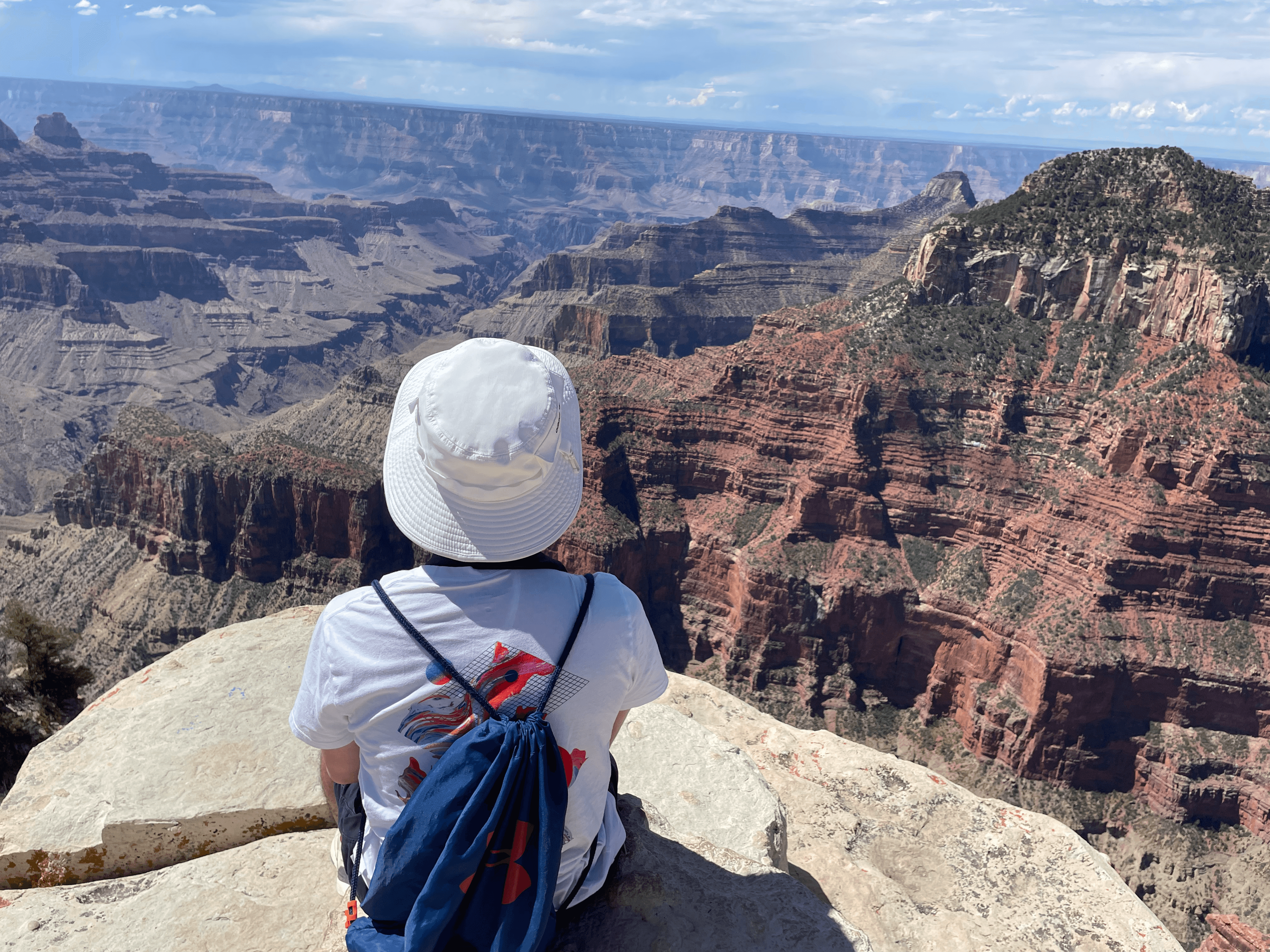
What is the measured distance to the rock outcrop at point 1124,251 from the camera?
43.0m

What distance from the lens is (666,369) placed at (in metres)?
59.5

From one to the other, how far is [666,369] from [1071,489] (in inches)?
1130

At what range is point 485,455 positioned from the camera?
14.4ft

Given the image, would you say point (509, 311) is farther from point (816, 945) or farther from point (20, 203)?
point (816, 945)

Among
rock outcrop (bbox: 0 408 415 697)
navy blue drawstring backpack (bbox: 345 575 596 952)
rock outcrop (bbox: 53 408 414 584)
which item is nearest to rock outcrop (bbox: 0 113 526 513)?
rock outcrop (bbox: 0 408 415 697)

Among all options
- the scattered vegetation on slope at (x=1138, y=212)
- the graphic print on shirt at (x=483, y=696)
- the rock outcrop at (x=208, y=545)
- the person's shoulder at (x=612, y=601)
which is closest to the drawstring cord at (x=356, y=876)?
the graphic print on shirt at (x=483, y=696)

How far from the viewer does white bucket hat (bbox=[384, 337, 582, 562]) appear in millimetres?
4457

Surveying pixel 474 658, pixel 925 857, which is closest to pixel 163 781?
pixel 474 658

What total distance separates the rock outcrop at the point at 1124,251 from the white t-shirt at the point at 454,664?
48.8 m

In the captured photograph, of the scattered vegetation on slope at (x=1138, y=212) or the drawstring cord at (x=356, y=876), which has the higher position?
the scattered vegetation on slope at (x=1138, y=212)

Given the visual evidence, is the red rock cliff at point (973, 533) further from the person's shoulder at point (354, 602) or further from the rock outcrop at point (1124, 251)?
the person's shoulder at point (354, 602)

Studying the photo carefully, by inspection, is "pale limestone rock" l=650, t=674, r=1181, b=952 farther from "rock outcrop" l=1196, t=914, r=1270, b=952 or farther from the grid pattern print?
"rock outcrop" l=1196, t=914, r=1270, b=952

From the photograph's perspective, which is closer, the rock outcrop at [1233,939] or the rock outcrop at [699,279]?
the rock outcrop at [1233,939]

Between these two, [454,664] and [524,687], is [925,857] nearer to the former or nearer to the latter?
[524,687]
